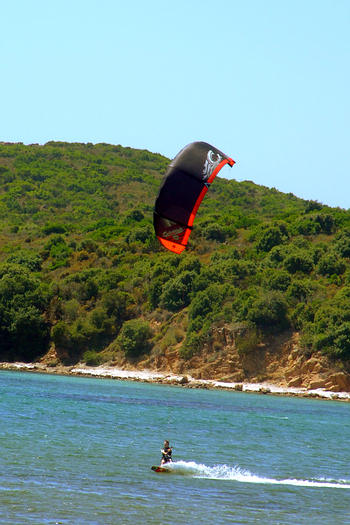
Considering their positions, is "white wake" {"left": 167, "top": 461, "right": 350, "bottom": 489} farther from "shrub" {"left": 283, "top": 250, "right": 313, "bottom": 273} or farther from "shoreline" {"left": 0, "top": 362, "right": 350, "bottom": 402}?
"shrub" {"left": 283, "top": 250, "right": 313, "bottom": 273}

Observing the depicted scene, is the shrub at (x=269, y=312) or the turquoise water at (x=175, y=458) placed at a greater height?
the shrub at (x=269, y=312)

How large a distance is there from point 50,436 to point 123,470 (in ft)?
24.3

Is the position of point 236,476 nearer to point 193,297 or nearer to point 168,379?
→ point 168,379

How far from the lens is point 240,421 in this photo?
131ft

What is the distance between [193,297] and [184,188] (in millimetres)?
48475

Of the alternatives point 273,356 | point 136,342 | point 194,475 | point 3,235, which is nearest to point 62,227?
point 3,235

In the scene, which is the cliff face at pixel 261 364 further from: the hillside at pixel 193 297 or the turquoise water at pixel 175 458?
the turquoise water at pixel 175 458

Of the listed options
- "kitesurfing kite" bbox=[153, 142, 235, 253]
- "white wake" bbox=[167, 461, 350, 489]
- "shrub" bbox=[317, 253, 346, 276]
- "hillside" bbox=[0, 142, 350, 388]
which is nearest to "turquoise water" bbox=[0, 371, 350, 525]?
"white wake" bbox=[167, 461, 350, 489]

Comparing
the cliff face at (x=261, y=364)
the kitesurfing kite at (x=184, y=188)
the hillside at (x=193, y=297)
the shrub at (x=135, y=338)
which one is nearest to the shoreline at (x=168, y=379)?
the cliff face at (x=261, y=364)

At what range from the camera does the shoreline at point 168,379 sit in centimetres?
5603

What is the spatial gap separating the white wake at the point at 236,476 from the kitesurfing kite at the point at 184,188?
8.83m

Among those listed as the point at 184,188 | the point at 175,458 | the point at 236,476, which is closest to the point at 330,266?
the point at 175,458

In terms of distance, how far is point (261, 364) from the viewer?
2328 inches

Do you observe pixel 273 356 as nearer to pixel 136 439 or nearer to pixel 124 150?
pixel 136 439
